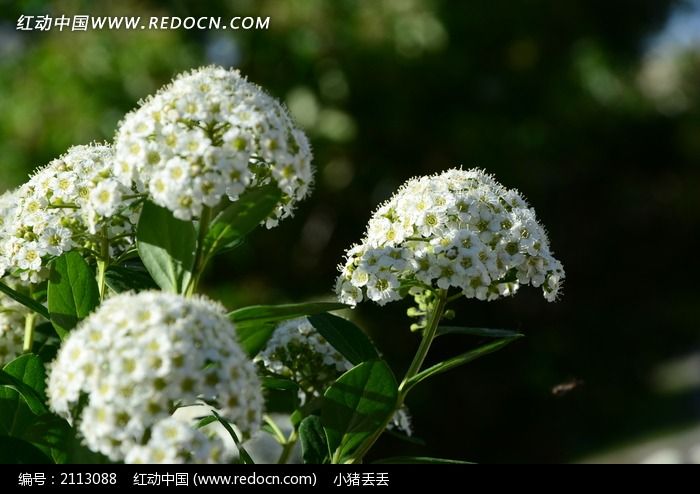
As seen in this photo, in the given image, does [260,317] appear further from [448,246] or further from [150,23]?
[150,23]

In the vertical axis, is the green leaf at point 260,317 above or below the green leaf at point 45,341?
below

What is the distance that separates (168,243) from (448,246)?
44 cm

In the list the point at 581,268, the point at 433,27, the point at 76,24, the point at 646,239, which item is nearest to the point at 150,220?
the point at 76,24

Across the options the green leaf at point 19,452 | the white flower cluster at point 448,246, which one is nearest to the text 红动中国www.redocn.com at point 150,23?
the white flower cluster at point 448,246

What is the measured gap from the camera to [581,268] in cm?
882

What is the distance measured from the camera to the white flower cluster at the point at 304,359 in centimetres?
163

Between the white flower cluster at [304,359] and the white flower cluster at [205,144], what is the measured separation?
372 mm

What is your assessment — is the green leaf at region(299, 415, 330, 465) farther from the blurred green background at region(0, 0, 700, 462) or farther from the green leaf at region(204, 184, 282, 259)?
the blurred green background at region(0, 0, 700, 462)

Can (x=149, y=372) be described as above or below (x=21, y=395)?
below

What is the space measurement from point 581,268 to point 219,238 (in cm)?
786

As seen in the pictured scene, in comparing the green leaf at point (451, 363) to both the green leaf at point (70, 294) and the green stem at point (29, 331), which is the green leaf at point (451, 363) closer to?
the green leaf at point (70, 294)

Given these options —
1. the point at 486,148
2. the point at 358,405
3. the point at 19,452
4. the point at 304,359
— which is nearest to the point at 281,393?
the point at 304,359

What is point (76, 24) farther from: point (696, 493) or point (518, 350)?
point (696, 493)

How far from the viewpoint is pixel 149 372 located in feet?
3.40
